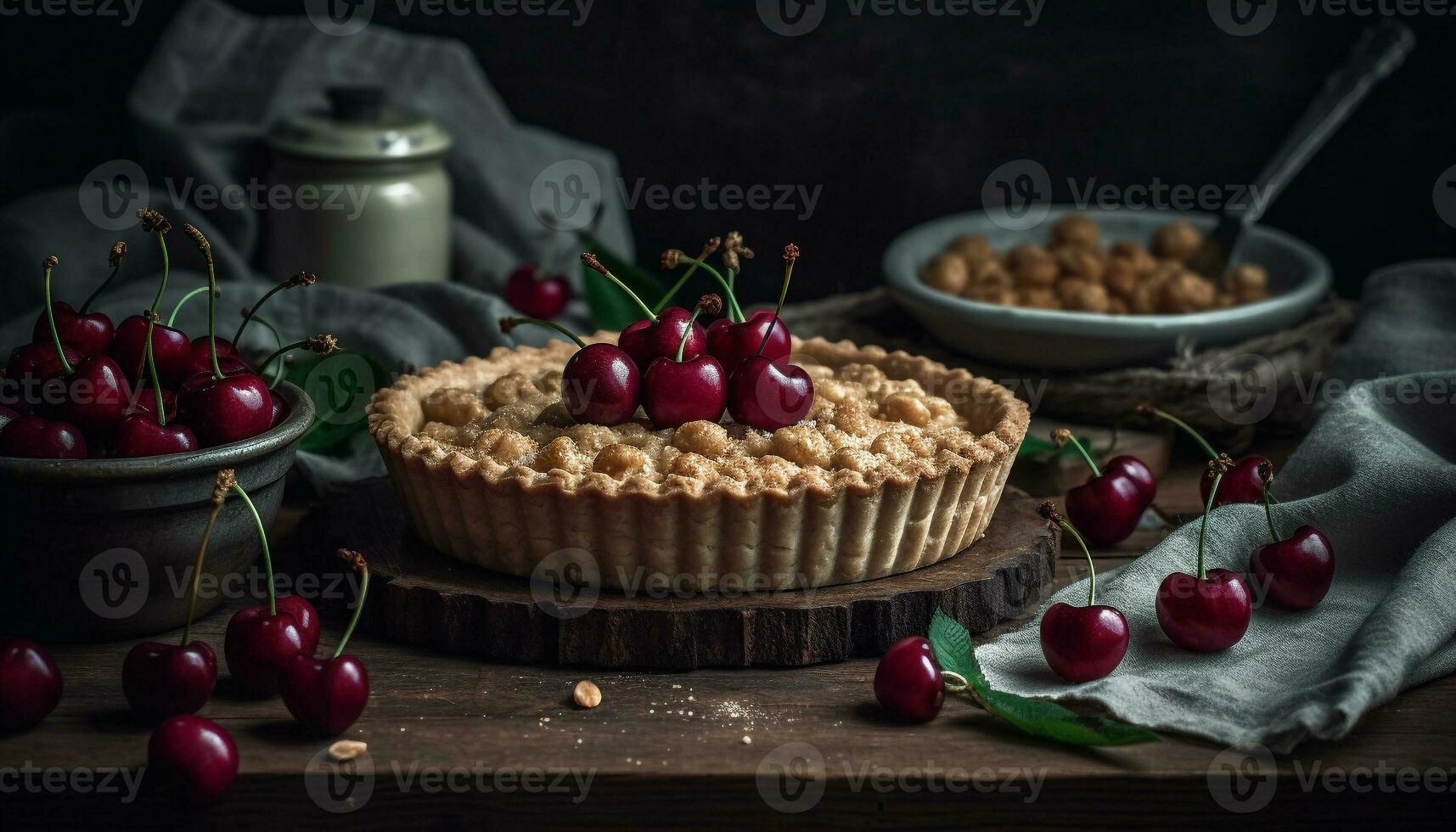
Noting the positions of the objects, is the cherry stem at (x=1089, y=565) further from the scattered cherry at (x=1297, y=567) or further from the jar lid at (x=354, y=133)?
the jar lid at (x=354, y=133)

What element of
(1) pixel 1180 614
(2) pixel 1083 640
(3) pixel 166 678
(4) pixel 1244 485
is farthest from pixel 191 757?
(4) pixel 1244 485

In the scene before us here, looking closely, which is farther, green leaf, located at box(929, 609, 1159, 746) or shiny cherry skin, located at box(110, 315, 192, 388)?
shiny cherry skin, located at box(110, 315, 192, 388)

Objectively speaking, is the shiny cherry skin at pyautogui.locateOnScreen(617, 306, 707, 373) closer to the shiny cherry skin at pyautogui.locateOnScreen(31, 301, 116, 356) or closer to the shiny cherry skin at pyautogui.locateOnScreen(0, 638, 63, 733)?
the shiny cherry skin at pyautogui.locateOnScreen(31, 301, 116, 356)

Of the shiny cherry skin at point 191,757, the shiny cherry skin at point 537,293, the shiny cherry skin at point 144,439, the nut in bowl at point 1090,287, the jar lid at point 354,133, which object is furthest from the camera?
the shiny cherry skin at point 537,293

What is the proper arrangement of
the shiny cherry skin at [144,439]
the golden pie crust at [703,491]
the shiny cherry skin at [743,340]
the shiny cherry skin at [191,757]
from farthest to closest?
the shiny cherry skin at [743,340], the golden pie crust at [703,491], the shiny cherry skin at [144,439], the shiny cherry skin at [191,757]

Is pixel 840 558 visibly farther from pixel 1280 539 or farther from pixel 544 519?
pixel 1280 539

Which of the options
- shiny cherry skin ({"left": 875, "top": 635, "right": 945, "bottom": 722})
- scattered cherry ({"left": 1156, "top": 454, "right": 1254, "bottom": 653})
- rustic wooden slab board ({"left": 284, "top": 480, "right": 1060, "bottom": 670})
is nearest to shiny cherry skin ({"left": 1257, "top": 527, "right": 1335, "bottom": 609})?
scattered cherry ({"left": 1156, "top": 454, "right": 1254, "bottom": 653})

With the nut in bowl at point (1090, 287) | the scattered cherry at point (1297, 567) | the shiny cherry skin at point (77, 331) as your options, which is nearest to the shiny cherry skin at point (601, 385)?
the shiny cherry skin at point (77, 331)
